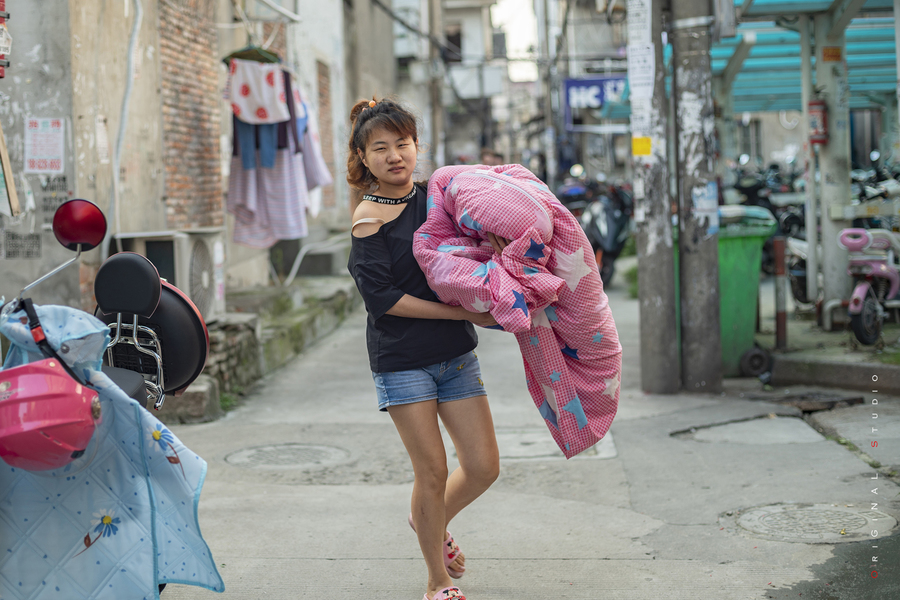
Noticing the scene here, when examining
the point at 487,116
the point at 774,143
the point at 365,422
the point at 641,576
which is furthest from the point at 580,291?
the point at 487,116

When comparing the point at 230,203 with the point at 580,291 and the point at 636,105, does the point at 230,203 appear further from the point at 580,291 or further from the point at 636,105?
the point at 580,291

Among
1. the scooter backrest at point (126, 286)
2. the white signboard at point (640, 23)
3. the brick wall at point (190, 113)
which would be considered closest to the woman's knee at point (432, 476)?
the scooter backrest at point (126, 286)

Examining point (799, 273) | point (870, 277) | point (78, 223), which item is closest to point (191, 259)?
point (78, 223)

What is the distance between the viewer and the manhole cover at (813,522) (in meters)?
3.63

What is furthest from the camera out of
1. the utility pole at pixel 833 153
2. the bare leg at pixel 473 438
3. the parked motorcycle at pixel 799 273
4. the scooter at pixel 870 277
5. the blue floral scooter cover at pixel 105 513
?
the parked motorcycle at pixel 799 273

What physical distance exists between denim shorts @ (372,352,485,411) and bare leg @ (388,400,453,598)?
35 millimetres

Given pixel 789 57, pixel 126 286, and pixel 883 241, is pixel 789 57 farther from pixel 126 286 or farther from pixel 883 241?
pixel 126 286

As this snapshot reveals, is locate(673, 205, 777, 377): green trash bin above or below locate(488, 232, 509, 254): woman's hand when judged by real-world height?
below

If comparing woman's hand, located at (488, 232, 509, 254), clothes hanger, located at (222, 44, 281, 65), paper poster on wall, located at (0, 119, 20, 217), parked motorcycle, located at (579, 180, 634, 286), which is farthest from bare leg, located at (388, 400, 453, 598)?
parked motorcycle, located at (579, 180, 634, 286)

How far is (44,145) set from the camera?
581 centimetres

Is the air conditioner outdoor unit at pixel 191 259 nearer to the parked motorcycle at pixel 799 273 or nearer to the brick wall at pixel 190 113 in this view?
the brick wall at pixel 190 113

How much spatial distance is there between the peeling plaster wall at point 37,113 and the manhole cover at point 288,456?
1.81m

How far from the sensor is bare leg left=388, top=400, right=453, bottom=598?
300 centimetres

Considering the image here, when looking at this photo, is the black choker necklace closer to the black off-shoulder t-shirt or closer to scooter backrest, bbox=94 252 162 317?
the black off-shoulder t-shirt
